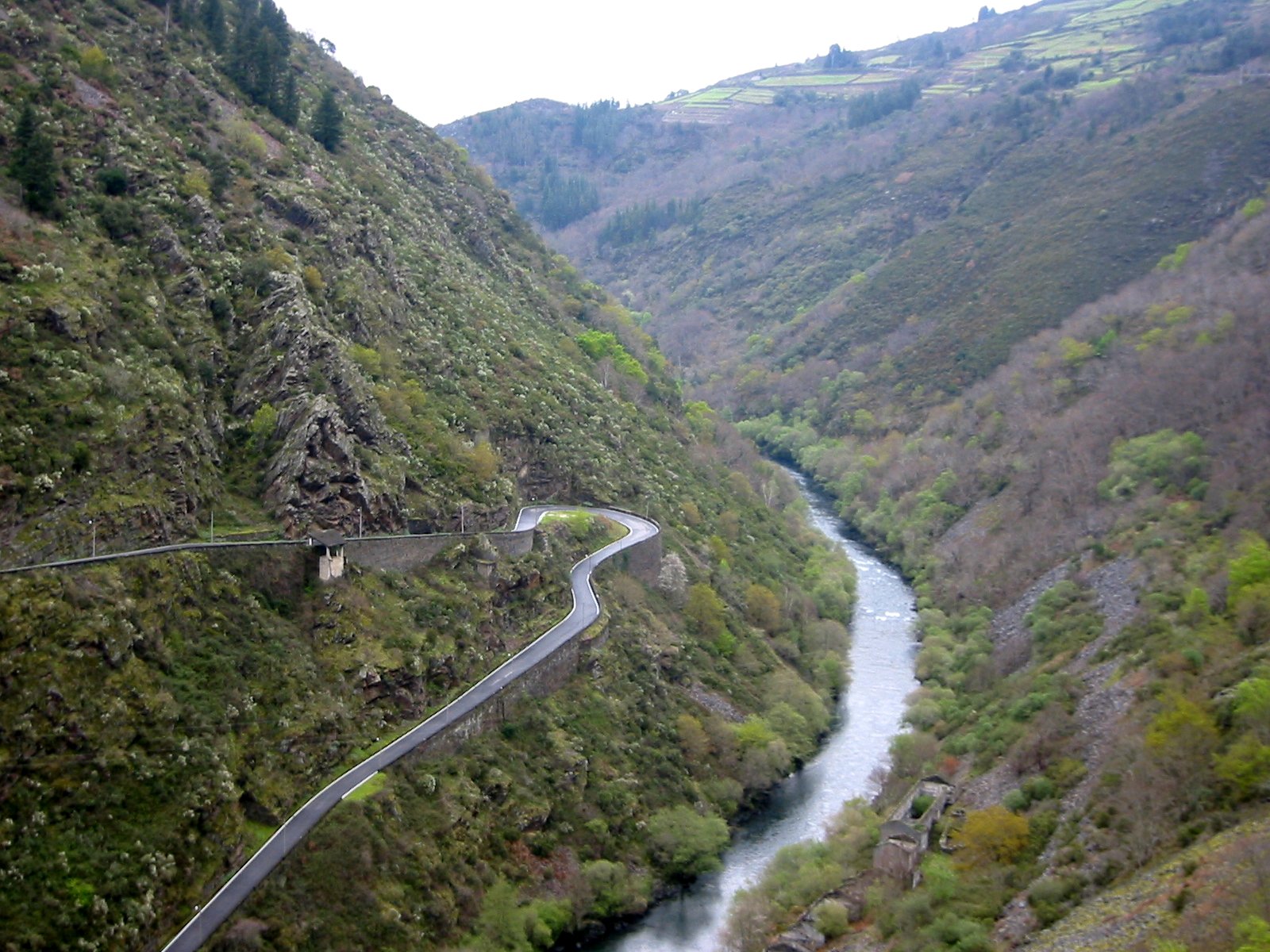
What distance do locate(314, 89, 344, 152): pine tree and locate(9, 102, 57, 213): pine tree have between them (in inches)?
1067

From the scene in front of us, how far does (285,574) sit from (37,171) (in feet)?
51.2

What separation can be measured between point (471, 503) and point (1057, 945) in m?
27.9

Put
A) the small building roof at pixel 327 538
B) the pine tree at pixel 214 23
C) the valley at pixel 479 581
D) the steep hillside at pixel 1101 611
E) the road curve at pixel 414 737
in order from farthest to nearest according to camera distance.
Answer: the pine tree at pixel 214 23 → the small building roof at pixel 327 538 → the steep hillside at pixel 1101 611 → the valley at pixel 479 581 → the road curve at pixel 414 737

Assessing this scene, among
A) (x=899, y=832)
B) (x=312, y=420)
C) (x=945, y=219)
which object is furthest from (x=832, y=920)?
(x=945, y=219)

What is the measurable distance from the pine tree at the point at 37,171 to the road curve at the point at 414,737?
21.1 metres

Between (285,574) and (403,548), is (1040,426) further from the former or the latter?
(285,574)

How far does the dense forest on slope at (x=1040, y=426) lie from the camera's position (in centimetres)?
3500

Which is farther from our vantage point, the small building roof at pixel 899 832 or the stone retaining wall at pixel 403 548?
the stone retaining wall at pixel 403 548

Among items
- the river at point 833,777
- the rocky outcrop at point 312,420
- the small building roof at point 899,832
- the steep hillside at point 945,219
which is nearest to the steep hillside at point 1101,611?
the small building roof at point 899,832

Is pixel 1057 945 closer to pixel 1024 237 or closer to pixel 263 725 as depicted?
pixel 263 725

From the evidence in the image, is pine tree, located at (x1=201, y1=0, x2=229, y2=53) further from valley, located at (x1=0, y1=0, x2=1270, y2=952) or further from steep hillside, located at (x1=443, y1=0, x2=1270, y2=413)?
steep hillside, located at (x1=443, y1=0, x2=1270, y2=413)

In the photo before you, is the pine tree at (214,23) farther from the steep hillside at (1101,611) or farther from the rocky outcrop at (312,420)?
the steep hillside at (1101,611)

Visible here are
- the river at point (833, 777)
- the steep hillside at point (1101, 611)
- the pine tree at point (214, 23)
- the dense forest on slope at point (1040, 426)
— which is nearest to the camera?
the steep hillside at point (1101, 611)

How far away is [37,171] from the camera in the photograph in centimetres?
3969
